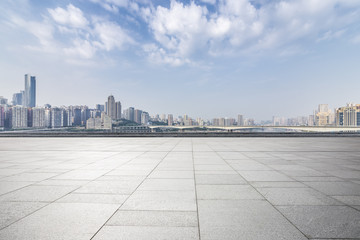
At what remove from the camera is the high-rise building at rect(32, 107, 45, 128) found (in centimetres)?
19150

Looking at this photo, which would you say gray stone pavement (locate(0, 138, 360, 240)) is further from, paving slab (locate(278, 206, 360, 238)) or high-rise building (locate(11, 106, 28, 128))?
high-rise building (locate(11, 106, 28, 128))

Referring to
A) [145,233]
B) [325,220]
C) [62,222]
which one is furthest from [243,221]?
[62,222]

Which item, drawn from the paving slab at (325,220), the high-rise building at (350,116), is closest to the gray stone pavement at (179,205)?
→ the paving slab at (325,220)

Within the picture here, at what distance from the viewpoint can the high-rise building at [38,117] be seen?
192 m

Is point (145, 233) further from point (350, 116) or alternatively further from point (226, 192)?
point (350, 116)

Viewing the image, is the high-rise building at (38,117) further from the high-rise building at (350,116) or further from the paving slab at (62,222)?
the high-rise building at (350,116)

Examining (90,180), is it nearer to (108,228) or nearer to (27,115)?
(108,228)

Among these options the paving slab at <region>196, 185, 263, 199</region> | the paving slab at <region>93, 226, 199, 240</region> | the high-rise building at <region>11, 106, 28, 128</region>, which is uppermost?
the high-rise building at <region>11, 106, 28, 128</region>

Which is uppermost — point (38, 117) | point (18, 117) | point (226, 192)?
point (38, 117)

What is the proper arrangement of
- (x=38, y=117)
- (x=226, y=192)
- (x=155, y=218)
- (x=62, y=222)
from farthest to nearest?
1. (x=38, y=117)
2. (x=226, y=192)
3. (x=155, y=218)
4. (x=62, y=222)

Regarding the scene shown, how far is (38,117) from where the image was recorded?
19412 cm

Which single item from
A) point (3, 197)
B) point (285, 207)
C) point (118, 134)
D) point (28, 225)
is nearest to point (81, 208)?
point (28, 225)

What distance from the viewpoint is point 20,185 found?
592 centimetres

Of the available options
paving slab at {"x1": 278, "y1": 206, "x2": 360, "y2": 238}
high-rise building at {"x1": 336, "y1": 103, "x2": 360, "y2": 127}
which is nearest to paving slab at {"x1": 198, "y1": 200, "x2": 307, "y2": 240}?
paving slab at {"x1": 278, "y1": 206, "x2": 360, "y2": 238}
